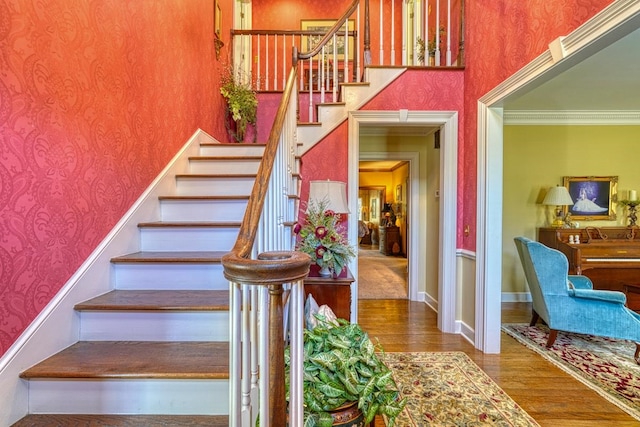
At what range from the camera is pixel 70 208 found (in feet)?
5.12

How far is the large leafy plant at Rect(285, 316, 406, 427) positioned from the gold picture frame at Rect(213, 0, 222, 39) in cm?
343

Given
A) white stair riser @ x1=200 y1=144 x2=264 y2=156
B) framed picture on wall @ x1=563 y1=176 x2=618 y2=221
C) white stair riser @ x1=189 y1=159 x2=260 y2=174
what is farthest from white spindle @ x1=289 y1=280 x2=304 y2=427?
framed picture on wall @ x1=563 y1=176 x2=618 y2=221

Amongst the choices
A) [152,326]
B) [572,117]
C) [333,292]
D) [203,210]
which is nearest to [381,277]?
[572,117]

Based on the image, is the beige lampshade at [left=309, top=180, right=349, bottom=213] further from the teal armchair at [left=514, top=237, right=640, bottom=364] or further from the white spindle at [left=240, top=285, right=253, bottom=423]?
the teal armchair at [left=514, top=237, right=640, bottom=364]

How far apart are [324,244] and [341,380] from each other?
1196 millimetres

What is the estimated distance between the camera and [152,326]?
1.56 meters

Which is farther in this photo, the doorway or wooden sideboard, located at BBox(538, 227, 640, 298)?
the doorway

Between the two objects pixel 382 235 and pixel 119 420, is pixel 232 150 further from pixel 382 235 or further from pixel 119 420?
pixel 382 235

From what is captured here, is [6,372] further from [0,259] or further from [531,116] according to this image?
[531,116]

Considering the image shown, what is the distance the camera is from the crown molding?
13.3 feet

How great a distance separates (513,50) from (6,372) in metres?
3.34

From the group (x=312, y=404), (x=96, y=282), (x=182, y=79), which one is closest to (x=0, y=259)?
(x=96, y=282)

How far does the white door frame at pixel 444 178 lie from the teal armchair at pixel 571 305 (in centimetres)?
70

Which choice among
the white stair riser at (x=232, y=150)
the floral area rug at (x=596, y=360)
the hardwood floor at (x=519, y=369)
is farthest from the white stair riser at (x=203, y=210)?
the floral area rug at (x=596, y=360)
